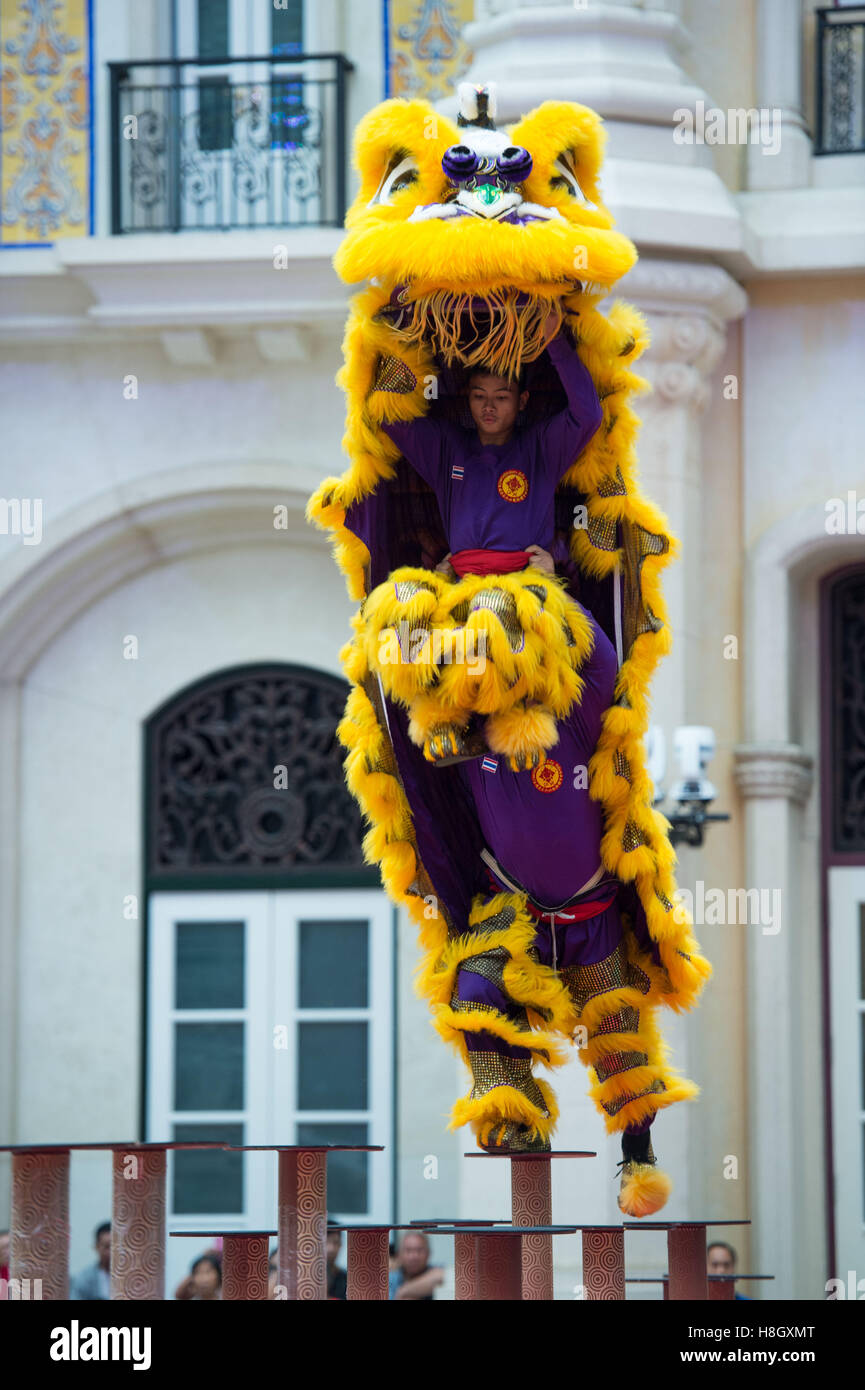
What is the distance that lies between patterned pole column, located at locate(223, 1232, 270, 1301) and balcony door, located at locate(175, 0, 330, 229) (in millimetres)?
5833

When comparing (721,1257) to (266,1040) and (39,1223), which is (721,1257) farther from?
(39,1223)

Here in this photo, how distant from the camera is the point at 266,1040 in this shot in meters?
9.56

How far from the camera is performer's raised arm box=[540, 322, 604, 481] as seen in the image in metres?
4.66

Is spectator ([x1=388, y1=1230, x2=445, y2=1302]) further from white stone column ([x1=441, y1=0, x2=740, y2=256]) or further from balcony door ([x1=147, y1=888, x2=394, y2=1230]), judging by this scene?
white stone column ([x1=441, y1=0, x2=740, y2=256])

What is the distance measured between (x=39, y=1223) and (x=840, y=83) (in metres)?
6.66

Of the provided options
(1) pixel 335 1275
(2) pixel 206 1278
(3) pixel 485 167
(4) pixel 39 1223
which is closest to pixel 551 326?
(3) pixel 485 167

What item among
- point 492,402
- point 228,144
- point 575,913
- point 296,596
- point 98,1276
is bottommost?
point 98,1276

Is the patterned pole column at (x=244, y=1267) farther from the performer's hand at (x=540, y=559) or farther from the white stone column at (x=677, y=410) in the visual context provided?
the white stone column at (x=677, y=410)

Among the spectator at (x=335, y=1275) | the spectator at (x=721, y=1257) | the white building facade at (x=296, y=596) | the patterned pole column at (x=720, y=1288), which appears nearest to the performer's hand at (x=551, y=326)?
the patterned pole column at (x=720, y=1288)

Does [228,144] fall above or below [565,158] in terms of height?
above

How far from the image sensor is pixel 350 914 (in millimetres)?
9648

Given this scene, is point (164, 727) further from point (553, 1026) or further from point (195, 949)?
point (553, 1026)

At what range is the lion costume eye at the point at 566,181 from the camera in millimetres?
4754
